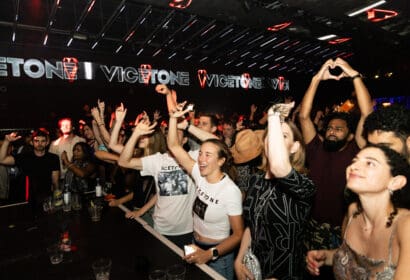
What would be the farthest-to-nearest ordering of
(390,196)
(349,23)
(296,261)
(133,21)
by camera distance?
(133,21)
(349,23)
(296,261)
(390,196)

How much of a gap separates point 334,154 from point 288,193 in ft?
3.61

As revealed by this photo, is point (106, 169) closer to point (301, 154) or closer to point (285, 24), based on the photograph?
point (301, 154)

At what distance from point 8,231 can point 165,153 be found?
4.78ft

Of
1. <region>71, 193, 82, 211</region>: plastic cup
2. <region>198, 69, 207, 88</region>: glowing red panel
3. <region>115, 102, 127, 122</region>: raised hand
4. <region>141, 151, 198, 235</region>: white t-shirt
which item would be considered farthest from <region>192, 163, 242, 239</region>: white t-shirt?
<region>198, 69, 207, 88</region>: glowing red panel

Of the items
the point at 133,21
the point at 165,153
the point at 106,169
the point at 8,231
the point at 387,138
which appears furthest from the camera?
the point at 133,21

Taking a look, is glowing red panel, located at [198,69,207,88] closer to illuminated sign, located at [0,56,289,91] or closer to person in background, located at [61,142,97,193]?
illuminated sign, located at [0,56,289,91]

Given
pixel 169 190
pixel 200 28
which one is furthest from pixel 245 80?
pixel 169 190

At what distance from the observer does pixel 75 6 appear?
645cm

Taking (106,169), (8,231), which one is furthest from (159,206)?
(106,169)

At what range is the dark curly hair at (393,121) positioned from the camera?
5.91ft

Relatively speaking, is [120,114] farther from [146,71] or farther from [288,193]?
[146,71]

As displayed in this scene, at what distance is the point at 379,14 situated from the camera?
19.0ft

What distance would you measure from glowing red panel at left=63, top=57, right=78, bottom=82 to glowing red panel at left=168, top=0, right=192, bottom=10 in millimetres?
4133

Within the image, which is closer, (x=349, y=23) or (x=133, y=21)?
(x=349, y=23)
